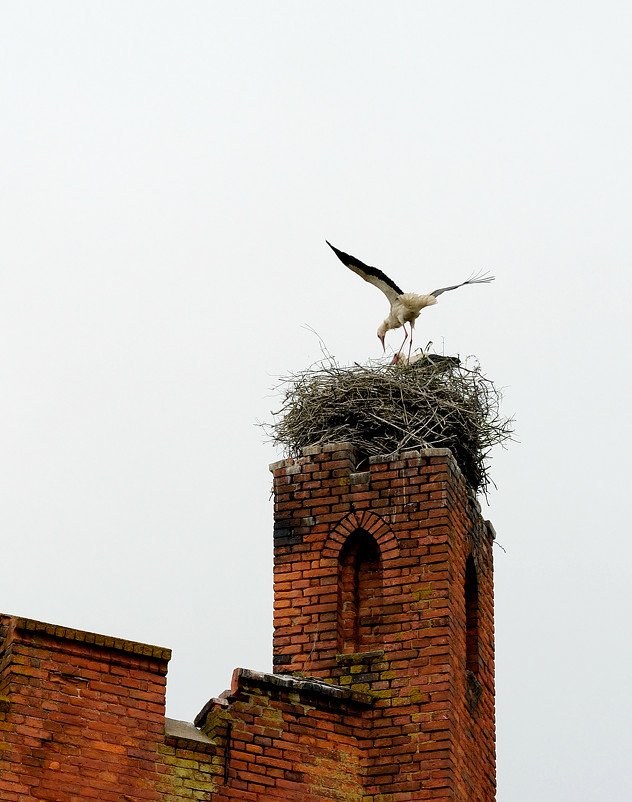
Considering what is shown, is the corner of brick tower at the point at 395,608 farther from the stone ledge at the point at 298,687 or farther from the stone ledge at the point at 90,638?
the stone ledge at the point at 90,638

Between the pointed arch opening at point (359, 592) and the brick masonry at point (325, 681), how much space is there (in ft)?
0.05

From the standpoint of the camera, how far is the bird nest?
62.0 feet

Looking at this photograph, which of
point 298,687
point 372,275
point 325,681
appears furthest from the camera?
point 372,275

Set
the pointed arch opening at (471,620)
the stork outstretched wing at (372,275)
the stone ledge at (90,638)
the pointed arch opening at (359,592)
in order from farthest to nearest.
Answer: the stork outstretched wing at (372,275)
the pointed arch opening at (471,620)
the pointed arch opening at (359,592)
the stone ledge at (90,638)

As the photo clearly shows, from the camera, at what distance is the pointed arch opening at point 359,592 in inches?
699

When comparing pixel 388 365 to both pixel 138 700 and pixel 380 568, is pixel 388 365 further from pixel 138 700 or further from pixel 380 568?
pixel 138 700

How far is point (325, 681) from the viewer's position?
17.5 meters

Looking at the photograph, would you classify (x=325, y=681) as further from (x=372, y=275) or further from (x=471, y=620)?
(x=372, y=275)

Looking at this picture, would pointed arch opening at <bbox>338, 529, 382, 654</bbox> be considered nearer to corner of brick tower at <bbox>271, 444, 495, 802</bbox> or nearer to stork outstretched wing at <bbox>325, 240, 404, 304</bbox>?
corner of brick tower at <bbox>271, 444, 495, 802</bbox>

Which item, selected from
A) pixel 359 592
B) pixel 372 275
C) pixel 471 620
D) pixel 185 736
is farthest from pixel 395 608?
pixel 372 275

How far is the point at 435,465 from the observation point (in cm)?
1808

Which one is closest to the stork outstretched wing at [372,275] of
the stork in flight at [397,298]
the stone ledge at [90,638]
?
the stork in flight at [397,298]

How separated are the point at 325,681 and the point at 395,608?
2.70ft

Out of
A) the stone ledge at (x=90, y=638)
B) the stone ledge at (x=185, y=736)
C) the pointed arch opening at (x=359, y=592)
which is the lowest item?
the stone ledge at (x=185, y=736)
